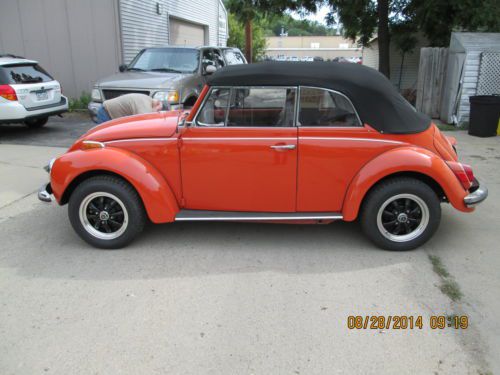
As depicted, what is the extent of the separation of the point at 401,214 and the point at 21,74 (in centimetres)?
846

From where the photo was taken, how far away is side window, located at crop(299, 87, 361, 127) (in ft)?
13.7

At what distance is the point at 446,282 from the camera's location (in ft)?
12.3

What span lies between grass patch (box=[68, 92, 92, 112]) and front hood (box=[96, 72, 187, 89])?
16.1 feet

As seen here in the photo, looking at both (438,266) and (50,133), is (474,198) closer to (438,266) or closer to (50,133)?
(438,266)

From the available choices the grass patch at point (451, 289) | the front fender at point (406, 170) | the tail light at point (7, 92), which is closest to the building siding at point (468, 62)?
the front fender at point (406, 170)

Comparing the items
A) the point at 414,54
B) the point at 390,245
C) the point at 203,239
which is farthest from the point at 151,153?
the point at 414,54

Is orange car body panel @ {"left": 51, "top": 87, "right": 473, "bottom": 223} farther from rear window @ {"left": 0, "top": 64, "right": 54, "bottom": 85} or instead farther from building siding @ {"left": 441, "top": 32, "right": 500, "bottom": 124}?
building siding @ {"left": 441, "top": 32, "right": 500, "bottom": 124}

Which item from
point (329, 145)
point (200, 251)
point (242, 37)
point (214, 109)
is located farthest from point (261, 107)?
point (242, 37)

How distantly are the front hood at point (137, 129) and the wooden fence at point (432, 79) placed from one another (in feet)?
29.9

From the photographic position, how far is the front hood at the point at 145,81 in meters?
8.62

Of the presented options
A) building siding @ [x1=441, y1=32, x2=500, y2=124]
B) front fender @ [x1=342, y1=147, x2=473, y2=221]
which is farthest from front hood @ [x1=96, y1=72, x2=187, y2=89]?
building siding @ [x1=441, y1=32, x2=500, y2=124]

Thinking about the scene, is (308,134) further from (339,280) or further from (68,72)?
(68,72)

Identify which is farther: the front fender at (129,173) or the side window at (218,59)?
the side window at (218,59)
